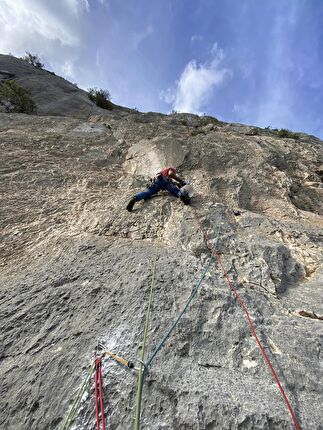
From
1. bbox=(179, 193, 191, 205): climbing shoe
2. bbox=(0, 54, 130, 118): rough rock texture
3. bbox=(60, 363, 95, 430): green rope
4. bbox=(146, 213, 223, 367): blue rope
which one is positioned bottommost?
bbox=(60, 363, 95, 430): green rope

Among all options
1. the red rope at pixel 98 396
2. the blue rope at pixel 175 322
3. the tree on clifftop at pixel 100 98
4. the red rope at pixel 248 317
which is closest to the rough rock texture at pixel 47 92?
the tree on clifftop at pixel 100 98

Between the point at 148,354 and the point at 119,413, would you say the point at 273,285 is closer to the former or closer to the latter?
the point at 148,354

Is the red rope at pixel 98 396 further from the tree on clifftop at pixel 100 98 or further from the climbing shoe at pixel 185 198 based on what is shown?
the tree on clifftop at pixel 100 98

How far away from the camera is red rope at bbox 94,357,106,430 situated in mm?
2211

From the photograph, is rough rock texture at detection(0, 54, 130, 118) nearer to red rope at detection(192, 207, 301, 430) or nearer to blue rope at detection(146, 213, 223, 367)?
red rope at detection(192, 207, 301, 430)

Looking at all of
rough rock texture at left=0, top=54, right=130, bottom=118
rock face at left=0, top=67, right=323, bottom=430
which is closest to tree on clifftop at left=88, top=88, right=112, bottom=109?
rough rock texture at left=0, top=54, right=130, bottom=118

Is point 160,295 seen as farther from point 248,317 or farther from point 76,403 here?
point 76,403

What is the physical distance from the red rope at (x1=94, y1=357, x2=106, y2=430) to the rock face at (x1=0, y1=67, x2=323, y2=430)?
0.19 feet

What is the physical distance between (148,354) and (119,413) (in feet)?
1.84

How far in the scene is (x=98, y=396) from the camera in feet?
7.72

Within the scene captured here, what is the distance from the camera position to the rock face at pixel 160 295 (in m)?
2.37

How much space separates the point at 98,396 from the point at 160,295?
133 centimetres

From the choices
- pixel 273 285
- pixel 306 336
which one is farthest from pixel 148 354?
pixel 273 285

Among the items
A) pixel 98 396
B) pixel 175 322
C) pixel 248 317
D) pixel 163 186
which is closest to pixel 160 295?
pixel 175 322
